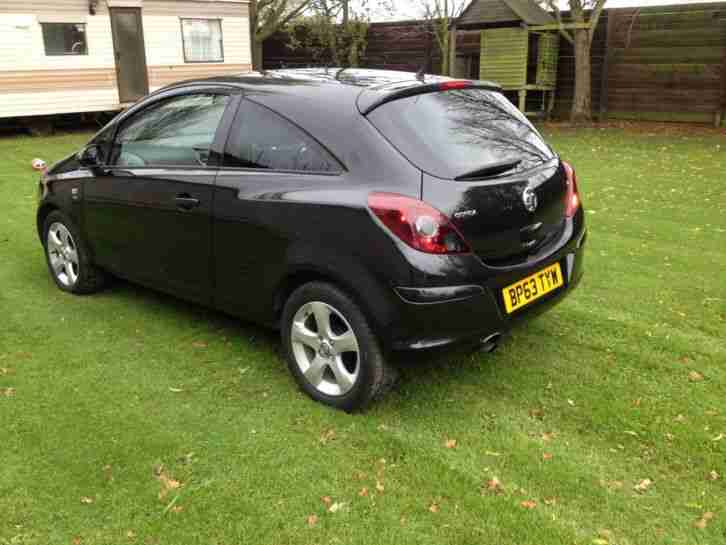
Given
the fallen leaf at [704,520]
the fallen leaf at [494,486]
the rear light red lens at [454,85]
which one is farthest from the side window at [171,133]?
the fallen leaf at [704,520]

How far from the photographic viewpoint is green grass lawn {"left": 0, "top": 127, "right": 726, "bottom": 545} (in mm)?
2719

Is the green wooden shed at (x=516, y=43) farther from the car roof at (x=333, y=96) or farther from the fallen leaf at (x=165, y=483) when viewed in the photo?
the fallen leaf at (x=165, y=483)

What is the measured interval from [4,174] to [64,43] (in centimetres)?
653

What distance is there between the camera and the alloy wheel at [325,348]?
3.41 metres

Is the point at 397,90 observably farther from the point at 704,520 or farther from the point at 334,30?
the point at 334,30

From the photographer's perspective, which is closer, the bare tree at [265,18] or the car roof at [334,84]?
the car roof at [334,84]

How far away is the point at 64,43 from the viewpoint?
16062mm

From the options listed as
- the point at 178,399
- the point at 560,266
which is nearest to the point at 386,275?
the point at 560,266

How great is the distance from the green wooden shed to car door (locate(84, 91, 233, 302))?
13.7 m

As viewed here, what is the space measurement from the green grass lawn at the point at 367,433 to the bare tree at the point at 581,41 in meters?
11.9

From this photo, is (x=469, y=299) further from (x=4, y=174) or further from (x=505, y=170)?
(x=4, y=174)

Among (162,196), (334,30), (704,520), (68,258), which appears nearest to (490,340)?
(704,520)

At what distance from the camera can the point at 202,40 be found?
18.5 m

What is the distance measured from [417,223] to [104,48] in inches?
627
